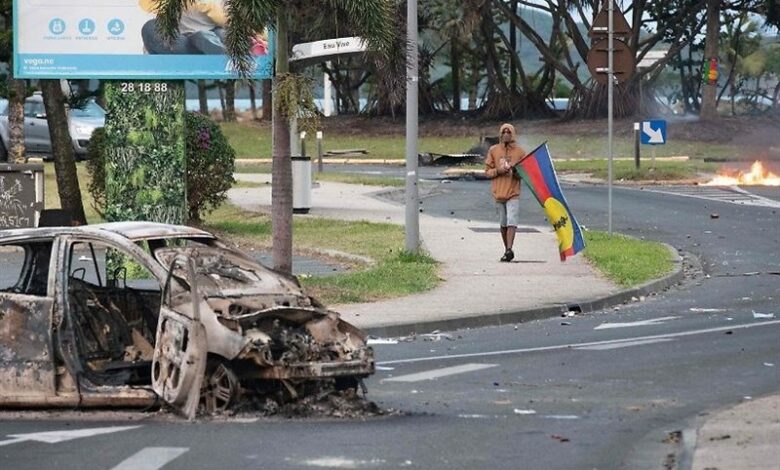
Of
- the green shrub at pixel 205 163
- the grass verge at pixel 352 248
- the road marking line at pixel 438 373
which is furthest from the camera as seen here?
the green shrub at pixel 205 163

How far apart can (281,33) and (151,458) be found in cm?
894

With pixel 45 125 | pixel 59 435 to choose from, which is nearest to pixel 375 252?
pixel 59 435

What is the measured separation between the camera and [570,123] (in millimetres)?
59469

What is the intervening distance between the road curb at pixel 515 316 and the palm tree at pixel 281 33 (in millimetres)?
2377

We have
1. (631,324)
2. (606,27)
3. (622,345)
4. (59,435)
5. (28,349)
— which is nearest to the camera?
(59,435)

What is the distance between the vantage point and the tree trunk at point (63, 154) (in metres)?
26.3

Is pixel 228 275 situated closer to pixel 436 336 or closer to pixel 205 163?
pixel 436 336

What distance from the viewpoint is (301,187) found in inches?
1184

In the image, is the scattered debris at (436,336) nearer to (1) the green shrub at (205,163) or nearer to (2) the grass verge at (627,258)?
(2) the grass verge at (627,258)

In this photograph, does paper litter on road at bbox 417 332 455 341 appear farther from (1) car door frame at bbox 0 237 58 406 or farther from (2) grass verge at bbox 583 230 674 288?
(1) car door frame at bbox 0 237 58 406

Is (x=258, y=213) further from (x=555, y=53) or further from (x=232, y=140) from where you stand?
(x=555, y=53)

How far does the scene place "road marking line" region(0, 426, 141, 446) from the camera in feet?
34.1

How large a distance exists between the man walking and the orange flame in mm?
17263

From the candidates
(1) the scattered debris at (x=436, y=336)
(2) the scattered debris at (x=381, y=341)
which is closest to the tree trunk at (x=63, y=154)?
(1) the scattered debris at (x=436, y=336)
